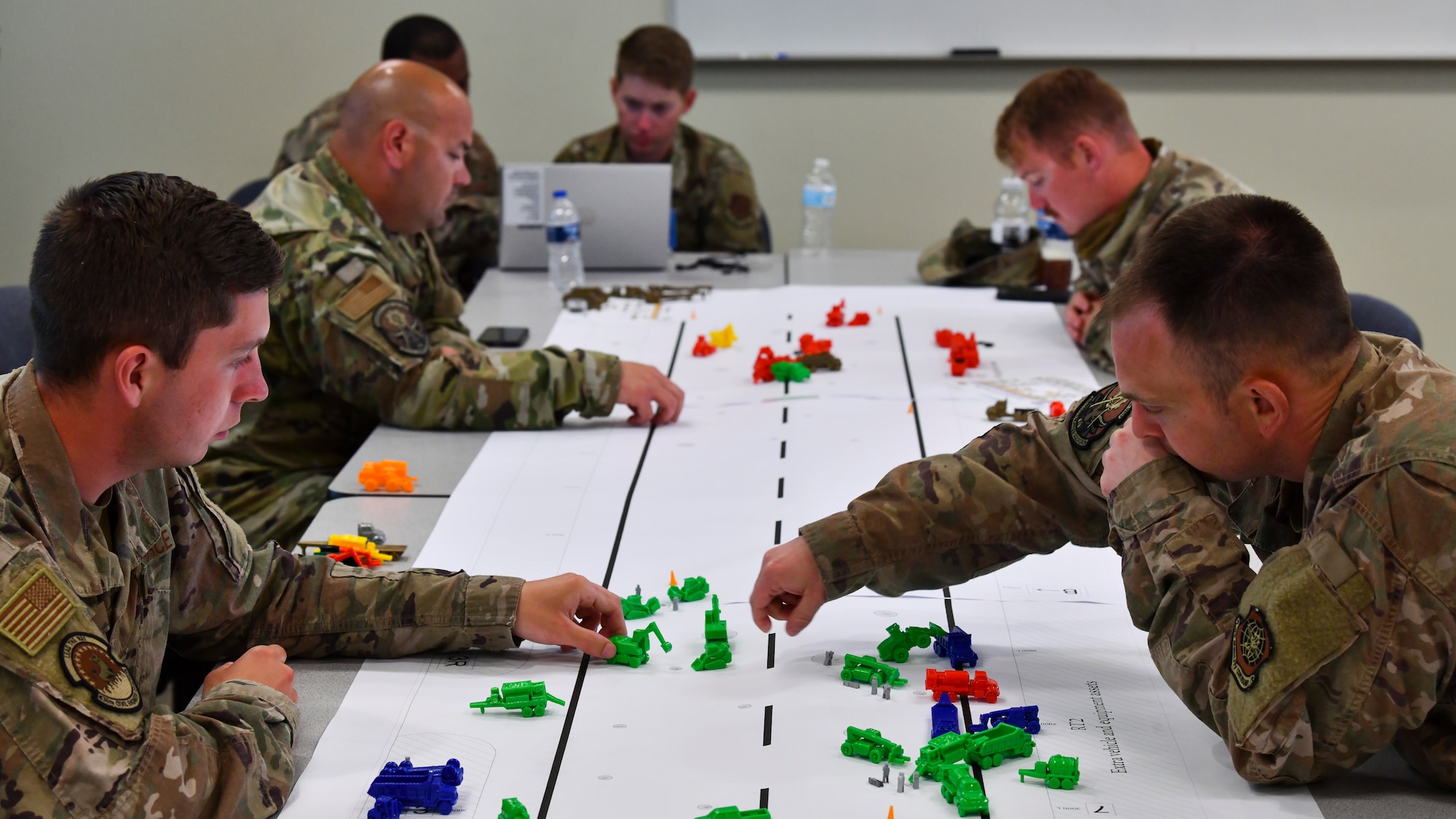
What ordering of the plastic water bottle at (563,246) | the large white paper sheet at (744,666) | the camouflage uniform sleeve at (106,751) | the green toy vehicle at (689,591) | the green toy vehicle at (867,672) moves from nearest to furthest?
the camouflage uniform sleeve at (106,751) < the large white paper sheet at (744,666) < the green toy vehicle at (867,672) < the green toy vehicle at (689,591) < the plastic water bottle at (563,246)

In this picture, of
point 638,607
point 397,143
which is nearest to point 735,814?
point 638,607

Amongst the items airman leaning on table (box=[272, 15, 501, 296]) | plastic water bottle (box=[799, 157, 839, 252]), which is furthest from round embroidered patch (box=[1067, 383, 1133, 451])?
airman leaning on table (box=[272, 15, 501, 296])

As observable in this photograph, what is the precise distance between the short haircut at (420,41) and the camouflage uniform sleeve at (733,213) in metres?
1.00

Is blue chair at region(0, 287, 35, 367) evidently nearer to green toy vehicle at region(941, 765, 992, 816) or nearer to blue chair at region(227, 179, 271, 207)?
blue chair at region(227, 179, 271, 207)

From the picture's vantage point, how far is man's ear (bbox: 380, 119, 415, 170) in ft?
8.91

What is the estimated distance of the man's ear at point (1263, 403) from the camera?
4.45 feet

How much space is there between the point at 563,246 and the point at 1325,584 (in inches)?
106

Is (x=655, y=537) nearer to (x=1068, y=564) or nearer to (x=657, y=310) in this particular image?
(x=1068, y=564)

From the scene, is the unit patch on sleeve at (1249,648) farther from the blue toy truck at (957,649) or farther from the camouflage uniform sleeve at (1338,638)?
the blue toy truck at (957,649)

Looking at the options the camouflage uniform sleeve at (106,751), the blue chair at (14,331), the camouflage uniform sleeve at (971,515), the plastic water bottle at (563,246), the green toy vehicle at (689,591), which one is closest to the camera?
the camouflage uniform sleeve at (106,751)

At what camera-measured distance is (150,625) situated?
147cm

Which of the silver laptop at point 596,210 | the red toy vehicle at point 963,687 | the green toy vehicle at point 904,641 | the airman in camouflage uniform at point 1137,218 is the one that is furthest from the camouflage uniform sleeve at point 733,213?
the red toy vehicle at point 963,687

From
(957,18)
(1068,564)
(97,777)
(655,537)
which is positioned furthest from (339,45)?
(97,777)

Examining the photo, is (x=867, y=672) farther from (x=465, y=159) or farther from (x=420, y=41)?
(x=420, y=41)
